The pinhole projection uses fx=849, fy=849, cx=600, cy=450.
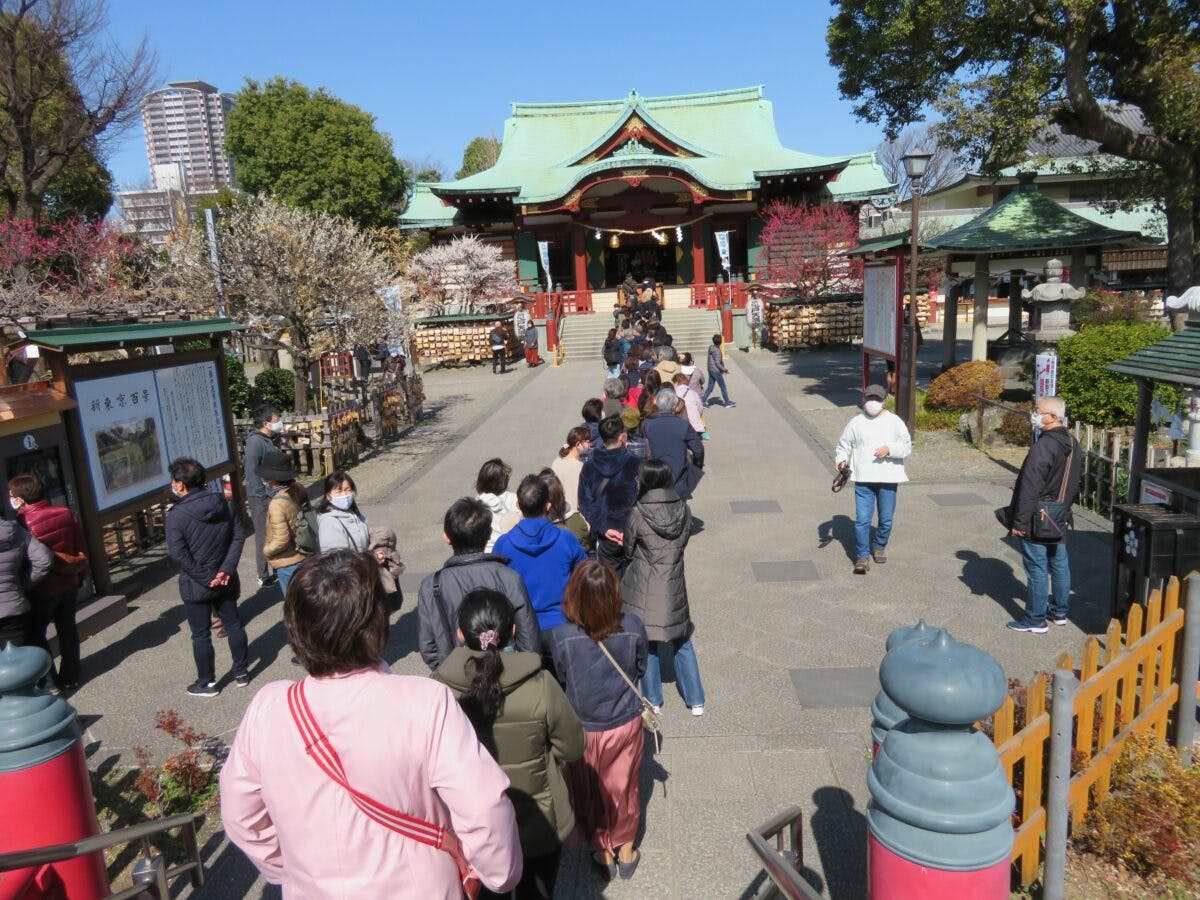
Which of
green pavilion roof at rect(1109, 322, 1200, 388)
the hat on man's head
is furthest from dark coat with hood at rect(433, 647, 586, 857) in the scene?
green pavilion roof at rect(1109, 322, 1200, 388)

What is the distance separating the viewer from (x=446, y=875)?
218 cm

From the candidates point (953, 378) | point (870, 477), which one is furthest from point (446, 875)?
point (953, 378)

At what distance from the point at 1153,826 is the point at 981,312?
14.6 metres

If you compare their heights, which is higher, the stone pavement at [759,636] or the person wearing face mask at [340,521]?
the person wearing face mask at [340,521]

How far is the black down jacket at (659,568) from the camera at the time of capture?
470 cm

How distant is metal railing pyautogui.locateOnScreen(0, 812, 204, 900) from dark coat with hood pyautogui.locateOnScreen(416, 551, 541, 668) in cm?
119

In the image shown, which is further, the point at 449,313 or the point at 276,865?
the point at 449,313

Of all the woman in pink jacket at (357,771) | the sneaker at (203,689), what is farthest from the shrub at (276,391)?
the woman in pink jacket at (357,771)

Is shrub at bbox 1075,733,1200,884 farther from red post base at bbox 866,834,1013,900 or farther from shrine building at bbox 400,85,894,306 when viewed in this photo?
shrine building at bbox 400,85,894,306

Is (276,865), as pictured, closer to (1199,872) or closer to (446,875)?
(446,875)

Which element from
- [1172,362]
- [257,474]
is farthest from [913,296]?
[257,474]

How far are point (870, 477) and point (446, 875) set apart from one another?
597 centimetres

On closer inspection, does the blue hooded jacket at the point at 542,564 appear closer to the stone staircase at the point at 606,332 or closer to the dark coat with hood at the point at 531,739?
the dark coat with hood at the point at 531,739

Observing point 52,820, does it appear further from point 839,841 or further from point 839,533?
point 839,533
